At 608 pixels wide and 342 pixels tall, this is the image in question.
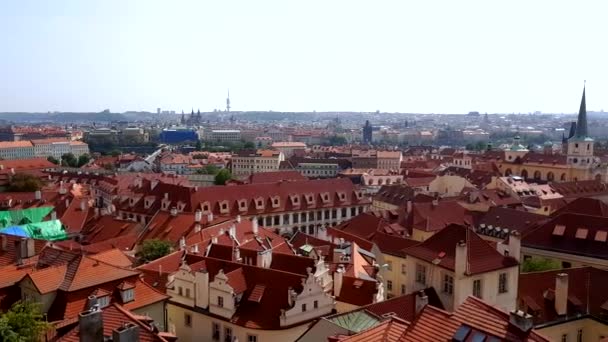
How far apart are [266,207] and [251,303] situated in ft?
142

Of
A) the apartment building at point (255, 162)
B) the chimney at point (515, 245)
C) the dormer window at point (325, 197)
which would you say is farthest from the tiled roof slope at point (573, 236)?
the apartment building at point (255, 162)

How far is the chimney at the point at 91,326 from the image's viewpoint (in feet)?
59.9

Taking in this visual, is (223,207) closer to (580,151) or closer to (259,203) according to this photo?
(259,203)

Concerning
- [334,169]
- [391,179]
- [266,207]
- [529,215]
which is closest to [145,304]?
[529,215]

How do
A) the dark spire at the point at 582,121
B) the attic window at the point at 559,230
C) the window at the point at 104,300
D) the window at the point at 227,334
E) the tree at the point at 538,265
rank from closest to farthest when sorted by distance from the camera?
the window at the point at 104,300 < the window at the point at 227,334 < the tree at the point at 538,265 < the attic window at the point at 559,230 < the dark spire at the point at 582,121

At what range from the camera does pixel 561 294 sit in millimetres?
33406

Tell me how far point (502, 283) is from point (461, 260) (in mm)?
3323

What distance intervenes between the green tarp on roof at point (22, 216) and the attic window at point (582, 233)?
4918 centimetres

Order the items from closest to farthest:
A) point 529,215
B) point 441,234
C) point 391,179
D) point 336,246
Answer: point 441,234, point 336,246, point 529,215, point 391,179

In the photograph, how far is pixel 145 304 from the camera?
29844mm

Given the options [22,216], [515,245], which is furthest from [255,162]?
[515,245]

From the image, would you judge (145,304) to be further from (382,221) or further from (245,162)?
(245,162)

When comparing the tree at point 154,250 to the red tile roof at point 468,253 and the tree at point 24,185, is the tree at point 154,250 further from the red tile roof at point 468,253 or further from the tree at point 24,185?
the tree at point 24,185

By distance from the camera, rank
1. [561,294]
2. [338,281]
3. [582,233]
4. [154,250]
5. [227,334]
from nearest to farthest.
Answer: [227,334] → [561,294] → [338,281] → [154,250] → [582,233]
